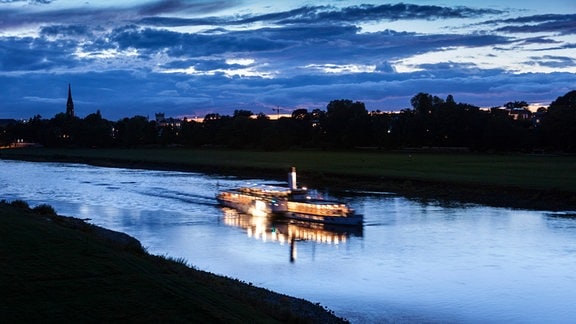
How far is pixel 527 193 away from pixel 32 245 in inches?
2031

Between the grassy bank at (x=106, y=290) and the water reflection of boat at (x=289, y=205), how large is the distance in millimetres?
22920

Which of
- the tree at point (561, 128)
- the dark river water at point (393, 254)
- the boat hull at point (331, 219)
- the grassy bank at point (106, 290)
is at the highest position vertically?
the tree at point (561, 128)

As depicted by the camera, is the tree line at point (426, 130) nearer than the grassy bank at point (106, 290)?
No

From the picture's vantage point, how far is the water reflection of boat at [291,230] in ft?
136

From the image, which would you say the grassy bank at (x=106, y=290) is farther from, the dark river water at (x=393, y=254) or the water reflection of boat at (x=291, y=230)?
the water reflection of boat at (x=291, y=230)

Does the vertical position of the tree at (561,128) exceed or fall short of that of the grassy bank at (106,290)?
it exceeds it

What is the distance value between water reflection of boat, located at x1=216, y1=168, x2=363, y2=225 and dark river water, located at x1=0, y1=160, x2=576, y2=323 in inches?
49.1

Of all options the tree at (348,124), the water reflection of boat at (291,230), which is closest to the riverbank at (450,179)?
the water reflection of boat at (291,230)

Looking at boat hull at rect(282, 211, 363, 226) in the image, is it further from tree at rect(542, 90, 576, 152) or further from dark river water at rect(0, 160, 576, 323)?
tree at rect(542, 90, 576, 152)

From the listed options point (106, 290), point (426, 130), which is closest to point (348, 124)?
point (426, 130)

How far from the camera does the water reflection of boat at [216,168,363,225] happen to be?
47.5 m

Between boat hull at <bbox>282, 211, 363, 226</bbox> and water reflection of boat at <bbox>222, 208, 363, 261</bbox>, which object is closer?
water reflection of boat at <bbox>222, 208, 363, 261</bbox>

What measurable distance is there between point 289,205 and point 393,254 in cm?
1829

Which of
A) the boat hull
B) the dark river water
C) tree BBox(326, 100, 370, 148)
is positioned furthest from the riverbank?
tree BBox(326, 100, 370, 148)
